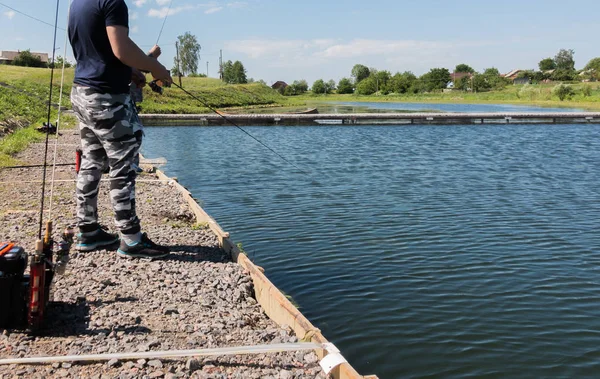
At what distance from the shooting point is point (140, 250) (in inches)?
215

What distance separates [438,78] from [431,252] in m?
129

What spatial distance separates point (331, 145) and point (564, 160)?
29.0 ft

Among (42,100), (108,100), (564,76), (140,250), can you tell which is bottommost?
(140,250)

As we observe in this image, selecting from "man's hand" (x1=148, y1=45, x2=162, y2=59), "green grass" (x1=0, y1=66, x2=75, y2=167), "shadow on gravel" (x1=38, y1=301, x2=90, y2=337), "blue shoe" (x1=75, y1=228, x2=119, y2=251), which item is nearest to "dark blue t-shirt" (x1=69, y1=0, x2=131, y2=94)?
"man's hand" (x1=148, y1=45, x2=162, y2=59)

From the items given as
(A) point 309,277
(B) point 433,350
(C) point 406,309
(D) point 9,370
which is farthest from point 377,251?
(D) point 9,370

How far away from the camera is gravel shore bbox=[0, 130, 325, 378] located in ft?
11.8

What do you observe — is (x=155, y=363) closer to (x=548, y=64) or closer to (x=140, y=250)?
(x=140, y=250)

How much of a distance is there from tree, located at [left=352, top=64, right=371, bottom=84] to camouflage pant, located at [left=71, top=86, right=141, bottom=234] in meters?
159

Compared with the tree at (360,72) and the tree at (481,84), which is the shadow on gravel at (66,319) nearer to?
the tree at (481,84)

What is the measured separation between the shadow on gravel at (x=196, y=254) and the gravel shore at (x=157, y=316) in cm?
1

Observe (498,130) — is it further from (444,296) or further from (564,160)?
(444,296)

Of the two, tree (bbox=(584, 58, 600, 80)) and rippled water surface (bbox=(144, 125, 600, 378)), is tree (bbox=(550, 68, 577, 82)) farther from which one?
rippled water surface (bbox=(144, 125, 600, 378))

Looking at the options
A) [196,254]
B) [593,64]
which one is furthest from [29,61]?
[593,64]

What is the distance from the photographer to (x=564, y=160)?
18.7 m
